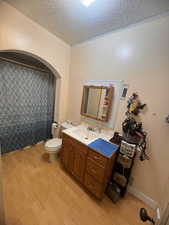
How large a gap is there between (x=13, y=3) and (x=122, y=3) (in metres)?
1.46

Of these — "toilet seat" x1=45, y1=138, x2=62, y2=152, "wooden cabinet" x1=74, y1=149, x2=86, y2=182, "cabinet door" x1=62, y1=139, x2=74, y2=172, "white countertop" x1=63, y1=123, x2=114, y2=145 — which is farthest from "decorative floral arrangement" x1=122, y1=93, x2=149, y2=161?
"toilet seat" x1=45, y1=138, x2=62, y2=152

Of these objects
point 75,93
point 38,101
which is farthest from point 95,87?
point 38,101

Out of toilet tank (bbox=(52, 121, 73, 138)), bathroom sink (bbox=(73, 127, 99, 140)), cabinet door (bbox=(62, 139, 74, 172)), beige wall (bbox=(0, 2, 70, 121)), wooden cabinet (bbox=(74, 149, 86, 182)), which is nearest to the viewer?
beige wall (bbox=(0, 2, 70, 121))

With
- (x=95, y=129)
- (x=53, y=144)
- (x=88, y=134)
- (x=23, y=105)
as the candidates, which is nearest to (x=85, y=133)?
(x=88, y=134)

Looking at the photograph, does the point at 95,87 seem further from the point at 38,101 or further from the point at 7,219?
the point at 7,219

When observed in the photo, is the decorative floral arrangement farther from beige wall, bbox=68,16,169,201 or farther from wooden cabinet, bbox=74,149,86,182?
A: wooden cabinet, bbox=74,149,86,182

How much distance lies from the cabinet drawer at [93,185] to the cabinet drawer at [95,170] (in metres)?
0.07

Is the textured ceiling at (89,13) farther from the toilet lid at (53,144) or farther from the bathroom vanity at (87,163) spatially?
the toilet lid at (53,144)

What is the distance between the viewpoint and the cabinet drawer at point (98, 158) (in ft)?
4.27

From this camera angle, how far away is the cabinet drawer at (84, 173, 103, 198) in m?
1.38

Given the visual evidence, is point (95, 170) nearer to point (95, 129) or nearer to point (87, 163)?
point (87, 163)

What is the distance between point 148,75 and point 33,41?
196 centimetres

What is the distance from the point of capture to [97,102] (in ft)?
6.47

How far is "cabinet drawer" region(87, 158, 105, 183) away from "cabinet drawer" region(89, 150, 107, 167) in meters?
0.05
